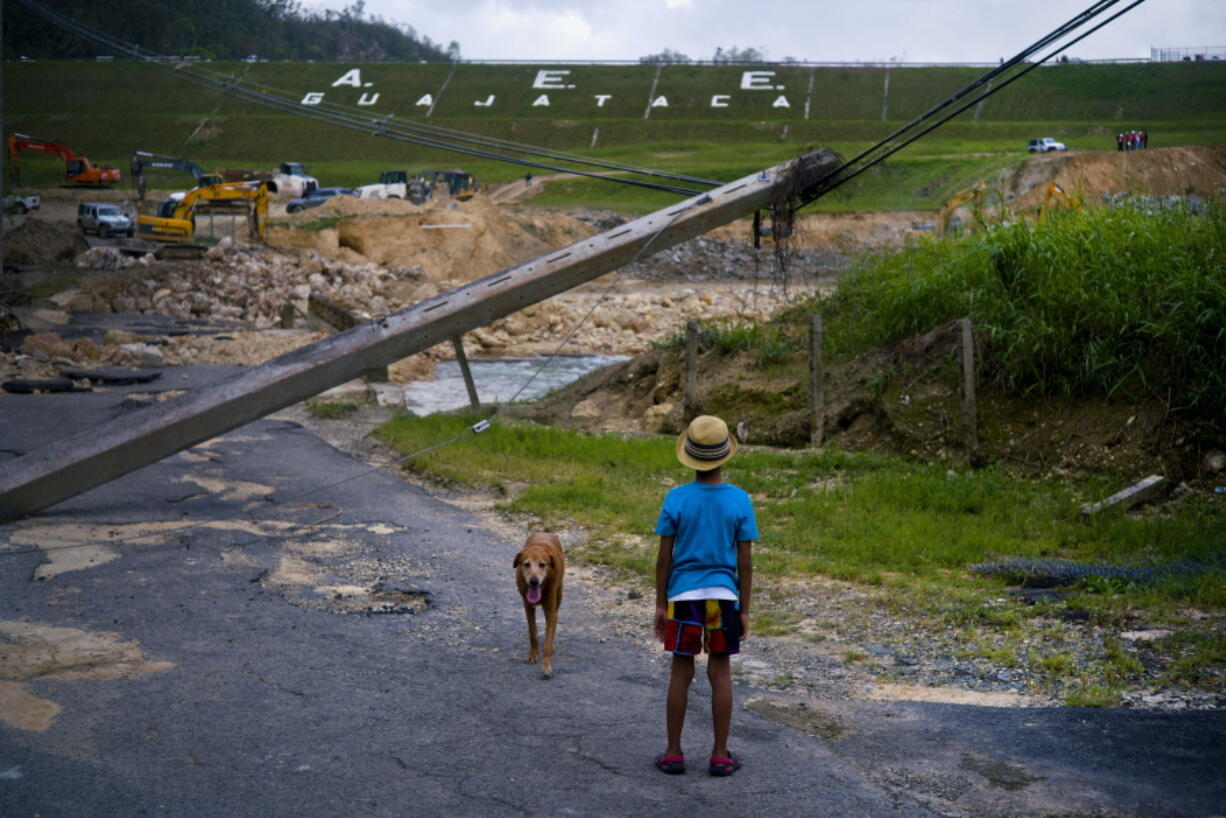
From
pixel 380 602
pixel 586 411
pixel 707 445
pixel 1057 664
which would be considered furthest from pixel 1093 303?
pixel 707 445

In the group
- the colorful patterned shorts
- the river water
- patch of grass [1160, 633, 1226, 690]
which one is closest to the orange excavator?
the river water

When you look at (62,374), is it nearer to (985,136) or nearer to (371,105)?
(985,136)

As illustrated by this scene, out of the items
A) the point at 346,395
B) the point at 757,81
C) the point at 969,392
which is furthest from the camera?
the point at 757,81

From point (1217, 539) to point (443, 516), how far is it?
7100 millimetres

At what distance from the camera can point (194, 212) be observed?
1645 inches

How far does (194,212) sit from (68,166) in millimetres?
17654

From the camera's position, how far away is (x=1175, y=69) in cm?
8162

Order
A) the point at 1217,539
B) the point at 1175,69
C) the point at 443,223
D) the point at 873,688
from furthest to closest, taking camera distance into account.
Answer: the point at 1175,69
the point at 443,223
the point at 1217,539
the point at 873,688

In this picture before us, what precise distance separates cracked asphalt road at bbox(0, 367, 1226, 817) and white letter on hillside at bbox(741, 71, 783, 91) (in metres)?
87.0

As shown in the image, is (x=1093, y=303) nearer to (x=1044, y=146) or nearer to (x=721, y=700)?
(x=721, y=700)

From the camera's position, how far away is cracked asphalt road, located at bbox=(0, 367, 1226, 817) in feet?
15.3

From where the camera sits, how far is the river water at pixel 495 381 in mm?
22484

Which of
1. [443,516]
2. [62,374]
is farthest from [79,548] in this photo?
[62,374]

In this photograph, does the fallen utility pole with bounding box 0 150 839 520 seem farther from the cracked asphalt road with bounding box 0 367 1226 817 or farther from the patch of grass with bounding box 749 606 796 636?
the patch of grass with bounding box 749 606 796 636
